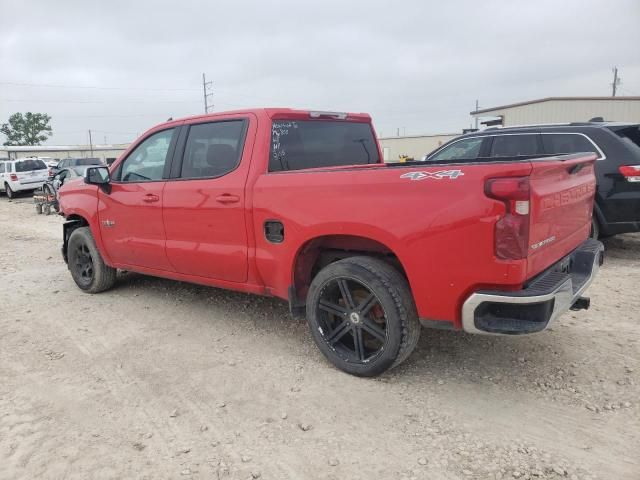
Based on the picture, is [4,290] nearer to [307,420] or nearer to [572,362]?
[307,420]

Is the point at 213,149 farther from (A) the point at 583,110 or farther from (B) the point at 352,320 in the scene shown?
(A) the point at 583,110

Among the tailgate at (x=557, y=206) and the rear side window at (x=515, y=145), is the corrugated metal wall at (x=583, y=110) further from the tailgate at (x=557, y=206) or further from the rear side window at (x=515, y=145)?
the tailgate at (x=557, y=206)

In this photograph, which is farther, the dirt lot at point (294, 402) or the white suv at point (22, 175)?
the white suv at point (22, 175)

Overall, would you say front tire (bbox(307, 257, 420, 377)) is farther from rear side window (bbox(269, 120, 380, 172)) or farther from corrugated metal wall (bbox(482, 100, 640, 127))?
corrugated metal wall (bbox(482, 100, 640, 127))

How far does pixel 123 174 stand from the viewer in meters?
5.11

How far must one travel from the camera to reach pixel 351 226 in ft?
10.6

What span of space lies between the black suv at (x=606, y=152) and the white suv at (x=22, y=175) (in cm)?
2164

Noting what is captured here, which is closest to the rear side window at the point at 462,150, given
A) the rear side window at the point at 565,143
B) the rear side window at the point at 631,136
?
the rear side window at the point at 565,143

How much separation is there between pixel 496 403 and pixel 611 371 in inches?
38.6

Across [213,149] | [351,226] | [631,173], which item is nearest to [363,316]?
[351,226]

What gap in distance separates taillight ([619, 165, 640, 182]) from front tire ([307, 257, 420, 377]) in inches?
174

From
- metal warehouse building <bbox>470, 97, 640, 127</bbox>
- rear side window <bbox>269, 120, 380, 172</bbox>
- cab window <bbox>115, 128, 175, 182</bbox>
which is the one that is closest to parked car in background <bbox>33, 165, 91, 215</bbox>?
cab window <bbox>115, 128, 175, 182</bbox>

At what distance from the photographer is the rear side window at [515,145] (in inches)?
268

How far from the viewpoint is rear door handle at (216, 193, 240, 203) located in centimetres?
393
